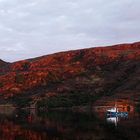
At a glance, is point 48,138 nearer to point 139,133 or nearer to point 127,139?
point 127,139

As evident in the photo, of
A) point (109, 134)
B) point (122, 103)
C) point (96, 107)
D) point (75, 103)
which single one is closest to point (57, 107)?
point (75, 103)

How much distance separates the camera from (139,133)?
232 feet

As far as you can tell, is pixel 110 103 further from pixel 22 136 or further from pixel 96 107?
pixel 22 136

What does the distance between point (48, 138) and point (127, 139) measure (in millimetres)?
12997

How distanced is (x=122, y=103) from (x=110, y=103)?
716cm

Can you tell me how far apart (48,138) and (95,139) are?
7.97 meters

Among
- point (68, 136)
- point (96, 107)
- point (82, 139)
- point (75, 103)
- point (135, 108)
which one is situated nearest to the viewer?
point (82, 139)

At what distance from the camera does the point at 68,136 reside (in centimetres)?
6675

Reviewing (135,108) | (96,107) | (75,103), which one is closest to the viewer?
(135,108)

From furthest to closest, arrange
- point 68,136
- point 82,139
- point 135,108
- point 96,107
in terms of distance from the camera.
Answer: point 96,107 → point 135,108 → point 68,136 → point 82,139

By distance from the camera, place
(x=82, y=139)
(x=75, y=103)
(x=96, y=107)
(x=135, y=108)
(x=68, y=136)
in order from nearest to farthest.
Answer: (x=82, y=139)
(x=68, y=136)
(x=135, y=108)
(x=96, y=107)
(x=75, y=103)

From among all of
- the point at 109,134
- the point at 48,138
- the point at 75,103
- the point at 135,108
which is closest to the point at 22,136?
the point at 48,138

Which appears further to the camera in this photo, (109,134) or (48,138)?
(109,134)

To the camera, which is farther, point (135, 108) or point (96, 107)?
point (96, 107)
